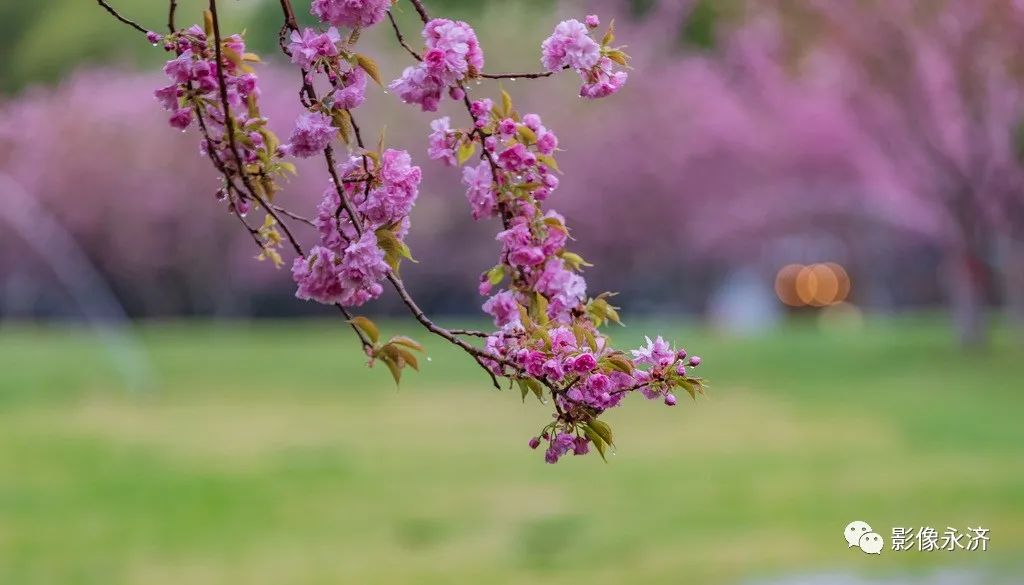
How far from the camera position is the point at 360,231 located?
6.10ft

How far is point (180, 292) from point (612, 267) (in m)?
10.9

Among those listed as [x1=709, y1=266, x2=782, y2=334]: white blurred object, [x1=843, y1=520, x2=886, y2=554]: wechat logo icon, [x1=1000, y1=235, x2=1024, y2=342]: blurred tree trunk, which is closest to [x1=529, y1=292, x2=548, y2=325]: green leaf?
[x1=843, y1=520, x2=886, y2=554]: wechat logo icon

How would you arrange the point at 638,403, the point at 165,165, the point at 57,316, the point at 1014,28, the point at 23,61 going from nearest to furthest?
the point at 1014,28, the point at 638,403, the point at 23,61, the point at 165,165, the point at 57,316

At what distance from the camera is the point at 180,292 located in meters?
33.4

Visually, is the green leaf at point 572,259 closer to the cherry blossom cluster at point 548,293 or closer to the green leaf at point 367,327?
the cherry blossom cluster at point 548,293

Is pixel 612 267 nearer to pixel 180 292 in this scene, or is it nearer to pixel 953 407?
pixel 180 292

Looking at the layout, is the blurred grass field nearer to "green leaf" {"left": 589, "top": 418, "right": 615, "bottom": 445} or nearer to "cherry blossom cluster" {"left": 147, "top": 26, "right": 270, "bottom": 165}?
"cherry blossom cluster" {"left": 147, "top": 26, "right": 270, "bottom": 165}

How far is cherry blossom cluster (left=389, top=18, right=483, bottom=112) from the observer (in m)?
1.90

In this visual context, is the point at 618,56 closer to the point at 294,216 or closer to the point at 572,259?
the point at 572,259

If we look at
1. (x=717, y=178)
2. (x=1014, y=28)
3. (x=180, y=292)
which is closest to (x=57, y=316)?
(x=180, y=292)

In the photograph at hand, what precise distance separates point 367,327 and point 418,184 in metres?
0.27

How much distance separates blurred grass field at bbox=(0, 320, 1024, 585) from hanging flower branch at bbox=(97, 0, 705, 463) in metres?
Result: 5.17

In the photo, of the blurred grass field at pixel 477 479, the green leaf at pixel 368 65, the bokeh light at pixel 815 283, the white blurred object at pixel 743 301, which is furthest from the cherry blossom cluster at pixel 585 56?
the bokeh light at pixel 815 283

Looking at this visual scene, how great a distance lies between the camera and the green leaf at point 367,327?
1.79 m
